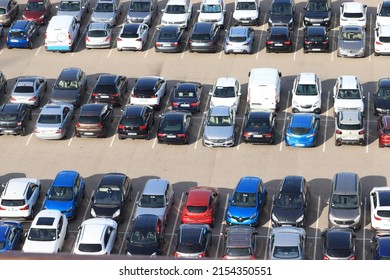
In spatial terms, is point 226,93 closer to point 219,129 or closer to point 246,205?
point 219,129

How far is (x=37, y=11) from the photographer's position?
58688mm

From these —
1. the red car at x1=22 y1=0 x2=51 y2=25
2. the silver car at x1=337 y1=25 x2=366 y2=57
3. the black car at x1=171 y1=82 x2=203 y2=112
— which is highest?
the red car at x1=22 y1=0 x2=51 y2=25

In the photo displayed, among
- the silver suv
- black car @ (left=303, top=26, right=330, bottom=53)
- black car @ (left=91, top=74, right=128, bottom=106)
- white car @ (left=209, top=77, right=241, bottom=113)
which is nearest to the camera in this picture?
the silver suv

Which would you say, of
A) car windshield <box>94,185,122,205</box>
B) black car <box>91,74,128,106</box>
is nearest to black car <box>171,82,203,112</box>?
black car <box>91,74,128,106</box>

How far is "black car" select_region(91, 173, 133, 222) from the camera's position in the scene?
37.6 metres

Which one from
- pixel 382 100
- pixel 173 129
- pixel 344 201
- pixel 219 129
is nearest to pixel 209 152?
pixel 219 129

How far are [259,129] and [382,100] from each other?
754cm

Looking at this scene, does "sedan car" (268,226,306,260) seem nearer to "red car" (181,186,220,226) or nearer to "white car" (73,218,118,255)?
"red car" (181,186,220,226)

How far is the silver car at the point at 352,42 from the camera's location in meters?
52.7

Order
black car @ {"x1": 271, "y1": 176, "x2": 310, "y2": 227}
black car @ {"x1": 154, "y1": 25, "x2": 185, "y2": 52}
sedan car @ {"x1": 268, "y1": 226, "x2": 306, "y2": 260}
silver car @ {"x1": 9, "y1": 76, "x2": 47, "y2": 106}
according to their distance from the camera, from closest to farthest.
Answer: sedan car @ {"x1": 268, "y1": 226, "x2": 306, "y2": 260} → black car @ {"x1": 271, "y1": 176, "x2": 310, "y2": 227} → silver car @ {"x1": 9, "y1": 76, "x2": 47, "y2": 106} → black car @ {"x1": 154, "y1": 25, "x2": 185, "y2": 52}

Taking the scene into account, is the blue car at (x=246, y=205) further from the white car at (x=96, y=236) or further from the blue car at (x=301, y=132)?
the blue car at (x=301, y=132)

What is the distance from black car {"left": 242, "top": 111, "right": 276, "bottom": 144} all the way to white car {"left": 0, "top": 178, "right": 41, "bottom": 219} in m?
11.2

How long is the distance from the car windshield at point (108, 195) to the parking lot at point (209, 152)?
106 centimetres
